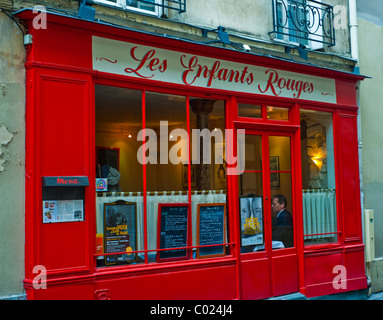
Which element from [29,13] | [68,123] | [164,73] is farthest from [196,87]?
[29,13]

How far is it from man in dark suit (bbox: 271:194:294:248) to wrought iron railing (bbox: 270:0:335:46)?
2.73 meters

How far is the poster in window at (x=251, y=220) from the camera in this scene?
27.8 ft

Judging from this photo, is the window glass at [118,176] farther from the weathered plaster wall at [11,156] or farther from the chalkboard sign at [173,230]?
the weathered plaster wall at [11,156]

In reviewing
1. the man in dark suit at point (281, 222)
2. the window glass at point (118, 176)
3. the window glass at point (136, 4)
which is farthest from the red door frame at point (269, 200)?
the window glass at point (136, 4)

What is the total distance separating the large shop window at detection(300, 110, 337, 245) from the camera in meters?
9.52

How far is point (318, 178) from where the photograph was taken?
32.1 feet

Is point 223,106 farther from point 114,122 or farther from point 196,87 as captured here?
point 114,122

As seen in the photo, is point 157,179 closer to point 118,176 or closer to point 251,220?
point 118,176

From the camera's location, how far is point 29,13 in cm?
619

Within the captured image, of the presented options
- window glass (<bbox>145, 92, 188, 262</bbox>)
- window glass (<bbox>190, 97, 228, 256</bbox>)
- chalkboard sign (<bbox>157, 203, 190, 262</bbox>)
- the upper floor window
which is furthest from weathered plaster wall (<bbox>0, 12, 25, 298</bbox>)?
window glass (<bbox>190, 97, 228, 256</bbox>)

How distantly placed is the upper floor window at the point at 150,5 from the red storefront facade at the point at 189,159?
21.7 inches

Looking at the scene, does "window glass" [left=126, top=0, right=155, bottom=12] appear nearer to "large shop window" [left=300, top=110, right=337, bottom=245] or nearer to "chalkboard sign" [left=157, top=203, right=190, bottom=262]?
"chalkboard sign" [left=157, top=203, right=190, bottom=262]

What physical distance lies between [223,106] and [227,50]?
847mm

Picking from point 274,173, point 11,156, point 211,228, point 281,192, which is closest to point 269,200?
point 281,192
